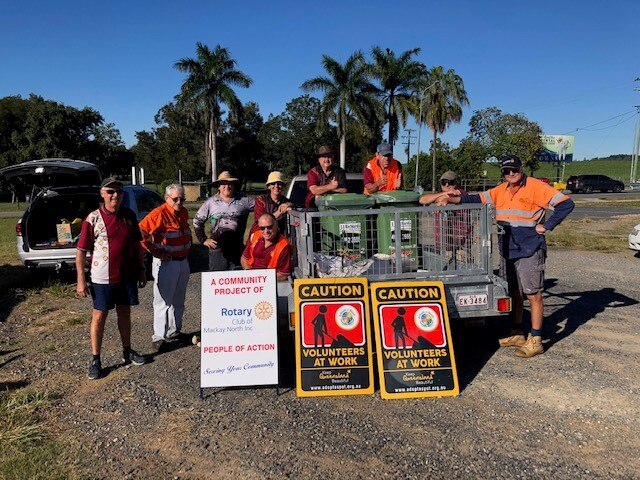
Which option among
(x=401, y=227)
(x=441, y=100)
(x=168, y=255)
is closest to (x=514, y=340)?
(x=401, y=227)

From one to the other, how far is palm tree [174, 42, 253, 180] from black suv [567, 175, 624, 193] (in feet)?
93.8

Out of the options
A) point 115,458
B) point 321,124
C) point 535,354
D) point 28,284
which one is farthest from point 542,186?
point 321,124

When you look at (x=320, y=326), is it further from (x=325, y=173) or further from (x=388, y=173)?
(x=388, y=173)

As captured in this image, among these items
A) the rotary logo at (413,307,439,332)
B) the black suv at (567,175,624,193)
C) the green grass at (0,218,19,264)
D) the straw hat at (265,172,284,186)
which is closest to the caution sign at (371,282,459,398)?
the rotary logo at (413,307,439,332)

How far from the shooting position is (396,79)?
4028cm

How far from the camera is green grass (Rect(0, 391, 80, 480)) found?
10.0 feet

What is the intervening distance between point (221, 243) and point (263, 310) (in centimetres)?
160

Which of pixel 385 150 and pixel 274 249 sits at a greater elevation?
pixel 385 150

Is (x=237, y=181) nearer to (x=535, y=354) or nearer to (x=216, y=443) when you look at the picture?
(x=216, y=443)

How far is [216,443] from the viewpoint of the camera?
3428 mm

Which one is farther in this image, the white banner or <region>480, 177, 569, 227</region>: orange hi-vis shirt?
<region>480, 177, 569, 227</region>: orange hi-vis shirt

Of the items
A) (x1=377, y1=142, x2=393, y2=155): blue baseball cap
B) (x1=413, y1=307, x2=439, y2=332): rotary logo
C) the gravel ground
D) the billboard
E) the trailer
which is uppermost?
the billboard

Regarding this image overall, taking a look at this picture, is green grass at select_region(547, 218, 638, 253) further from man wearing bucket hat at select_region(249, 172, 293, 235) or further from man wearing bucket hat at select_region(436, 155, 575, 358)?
man wearing bucket hat at select_region(249, 172, 293, 235)

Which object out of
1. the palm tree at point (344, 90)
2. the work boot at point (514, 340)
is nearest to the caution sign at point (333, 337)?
the work boot at point (514, 340)
